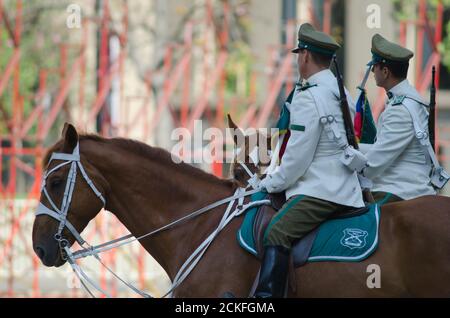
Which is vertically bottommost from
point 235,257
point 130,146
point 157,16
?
point 235,257

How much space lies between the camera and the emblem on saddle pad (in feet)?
17.1

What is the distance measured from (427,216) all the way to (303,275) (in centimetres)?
79

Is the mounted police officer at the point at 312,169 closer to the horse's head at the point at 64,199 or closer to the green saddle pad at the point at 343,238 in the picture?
the green saddle pad at the point at 343,238

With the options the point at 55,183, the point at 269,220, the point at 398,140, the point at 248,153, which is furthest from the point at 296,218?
the point at 55,183

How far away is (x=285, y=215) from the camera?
5.30 metres

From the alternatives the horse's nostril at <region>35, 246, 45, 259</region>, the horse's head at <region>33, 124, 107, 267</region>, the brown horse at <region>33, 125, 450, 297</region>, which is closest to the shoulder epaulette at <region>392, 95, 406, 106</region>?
the brown horse at <region>33, 125, 450, 297</region>

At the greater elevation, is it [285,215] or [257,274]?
[285,215]

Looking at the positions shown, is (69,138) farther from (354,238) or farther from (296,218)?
(354,238)

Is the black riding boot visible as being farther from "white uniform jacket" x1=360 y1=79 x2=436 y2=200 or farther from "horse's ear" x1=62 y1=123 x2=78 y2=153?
"horse's ear" x1=62 y1=123 x2=78 y2=153

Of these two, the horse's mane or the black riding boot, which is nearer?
the black riding boot

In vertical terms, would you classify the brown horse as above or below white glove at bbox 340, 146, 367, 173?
below

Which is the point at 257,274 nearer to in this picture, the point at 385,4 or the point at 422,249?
the point at 422,249

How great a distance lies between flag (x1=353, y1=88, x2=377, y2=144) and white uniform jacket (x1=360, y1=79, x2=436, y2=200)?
15 cm
